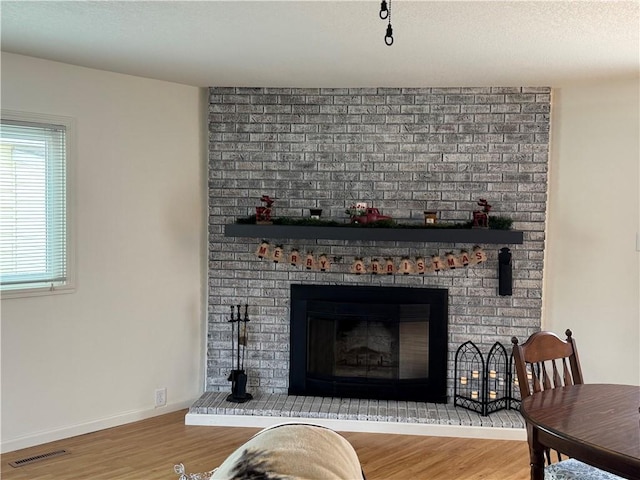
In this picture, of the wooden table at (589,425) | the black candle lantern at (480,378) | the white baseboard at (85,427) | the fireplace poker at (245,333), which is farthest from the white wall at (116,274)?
the wooden table at (589,425)

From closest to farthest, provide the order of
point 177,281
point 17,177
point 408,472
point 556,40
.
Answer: point 556,40, point 408,472, point 17,177, point 177,281

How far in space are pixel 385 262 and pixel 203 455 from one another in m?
1.76

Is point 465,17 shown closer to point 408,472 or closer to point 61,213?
point 408,472

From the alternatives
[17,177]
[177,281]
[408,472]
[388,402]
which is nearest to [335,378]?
[388,402]

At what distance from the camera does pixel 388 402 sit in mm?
4074

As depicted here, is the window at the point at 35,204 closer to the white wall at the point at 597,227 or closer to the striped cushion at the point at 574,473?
the striped cushion at the point at 574,473

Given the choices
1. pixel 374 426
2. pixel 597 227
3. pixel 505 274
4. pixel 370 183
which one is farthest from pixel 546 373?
pixel 370 183

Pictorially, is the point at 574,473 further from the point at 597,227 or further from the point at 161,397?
the point at 161,397

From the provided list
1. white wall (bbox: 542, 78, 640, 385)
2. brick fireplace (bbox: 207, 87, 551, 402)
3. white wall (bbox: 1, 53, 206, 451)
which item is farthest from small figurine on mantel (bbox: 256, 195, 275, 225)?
white wall (bbox: 542, 78, 640, 385)

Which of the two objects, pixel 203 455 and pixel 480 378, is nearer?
pixel 203 455

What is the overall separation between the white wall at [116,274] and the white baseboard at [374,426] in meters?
0.46

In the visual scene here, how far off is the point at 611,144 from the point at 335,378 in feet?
8.31

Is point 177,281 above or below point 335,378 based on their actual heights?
above

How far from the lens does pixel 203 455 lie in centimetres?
338
